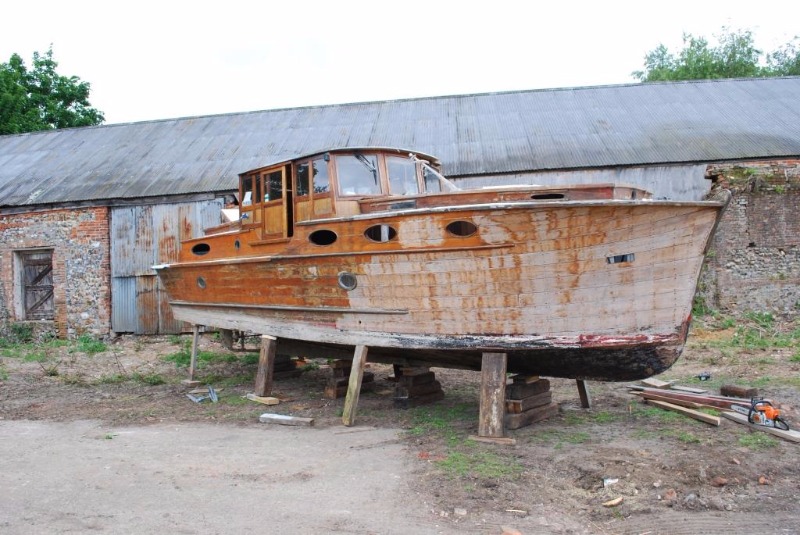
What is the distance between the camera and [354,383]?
7074 mm

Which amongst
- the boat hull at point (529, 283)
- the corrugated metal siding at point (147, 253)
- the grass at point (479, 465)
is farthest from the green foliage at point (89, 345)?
the grass at point (479, 465)

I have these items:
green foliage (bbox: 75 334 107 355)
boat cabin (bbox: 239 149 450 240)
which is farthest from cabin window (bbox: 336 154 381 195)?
green foliage (bbox: 75 334 107 355)

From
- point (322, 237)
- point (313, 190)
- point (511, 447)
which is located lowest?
point (511, 447)

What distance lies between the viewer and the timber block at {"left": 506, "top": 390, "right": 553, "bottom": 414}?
670 cm

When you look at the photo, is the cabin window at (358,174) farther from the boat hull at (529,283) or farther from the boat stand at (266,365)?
the boat stand at (266,365)

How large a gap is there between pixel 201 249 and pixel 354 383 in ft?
12.2

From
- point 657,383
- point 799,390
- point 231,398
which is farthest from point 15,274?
point 799,390

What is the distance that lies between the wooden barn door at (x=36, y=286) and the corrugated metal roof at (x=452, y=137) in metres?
1.43

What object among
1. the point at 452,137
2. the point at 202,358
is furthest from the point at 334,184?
the point at 452,137

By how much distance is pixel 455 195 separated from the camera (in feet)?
21.1

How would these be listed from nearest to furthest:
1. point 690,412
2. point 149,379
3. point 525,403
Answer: point 690,412 → point 525,403 → point 149,379

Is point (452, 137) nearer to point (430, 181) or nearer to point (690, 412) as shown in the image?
point (430, 181)

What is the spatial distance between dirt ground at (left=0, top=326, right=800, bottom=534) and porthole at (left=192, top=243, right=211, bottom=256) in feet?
6.86

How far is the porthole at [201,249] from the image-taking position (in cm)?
926
